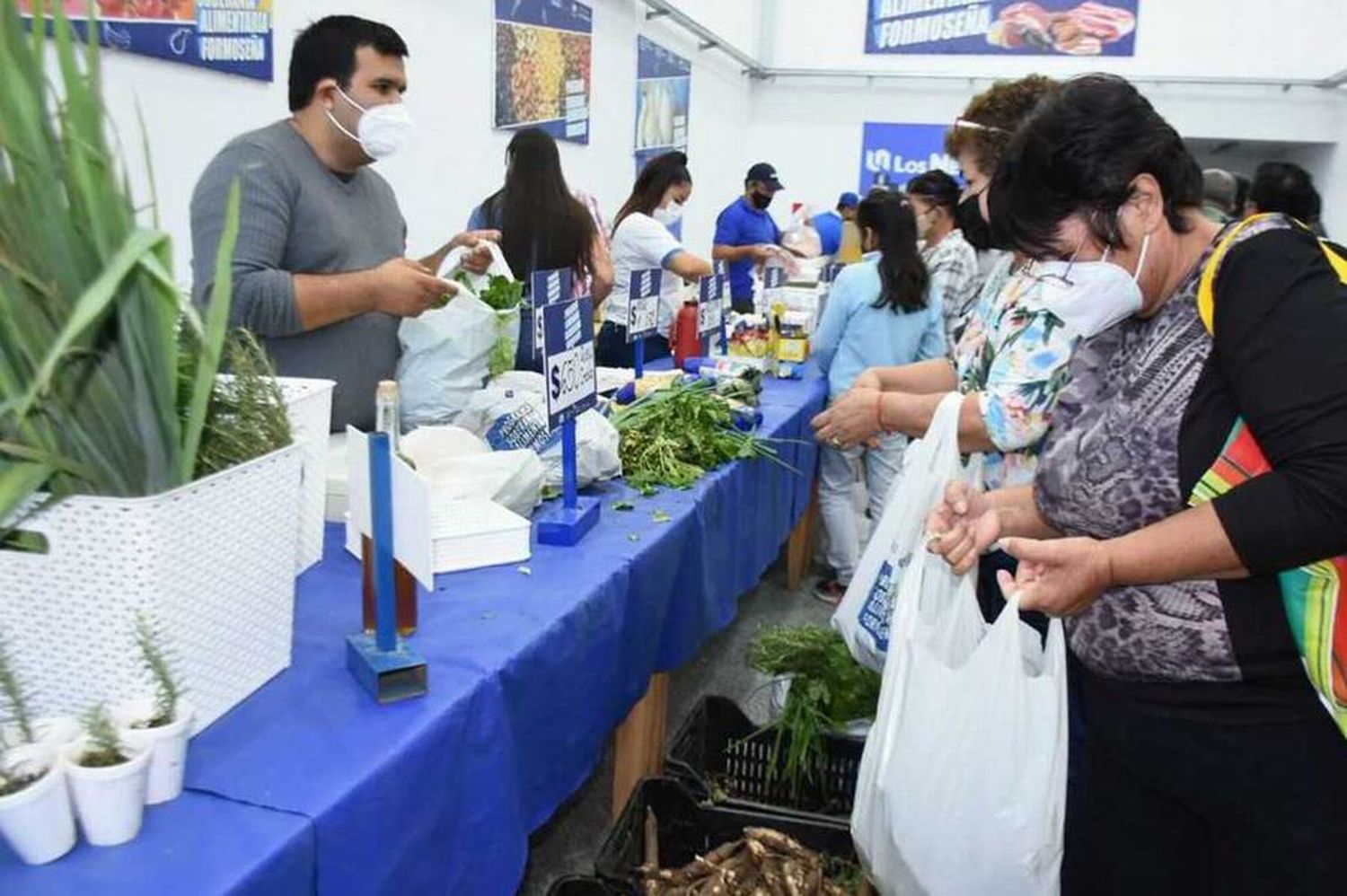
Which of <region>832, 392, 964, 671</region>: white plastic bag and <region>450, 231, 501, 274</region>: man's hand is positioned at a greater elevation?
<region>450, 231, 501, 274</region>: man's hand

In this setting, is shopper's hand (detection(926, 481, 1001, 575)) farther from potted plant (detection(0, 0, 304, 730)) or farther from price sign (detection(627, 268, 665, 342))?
price sign (detection(627, 268, 665, 342))

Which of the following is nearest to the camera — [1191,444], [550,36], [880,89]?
[1191,444]

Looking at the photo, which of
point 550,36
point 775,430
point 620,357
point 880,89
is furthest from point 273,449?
point 880,89

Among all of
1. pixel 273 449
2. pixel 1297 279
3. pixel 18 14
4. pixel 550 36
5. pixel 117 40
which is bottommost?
pixel 273 449

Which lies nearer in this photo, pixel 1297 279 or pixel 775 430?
pixel 1297 279

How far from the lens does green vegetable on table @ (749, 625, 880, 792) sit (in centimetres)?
185

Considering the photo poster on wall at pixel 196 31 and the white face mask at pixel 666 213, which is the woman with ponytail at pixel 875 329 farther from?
the photo poster on wall at pixel 196 31

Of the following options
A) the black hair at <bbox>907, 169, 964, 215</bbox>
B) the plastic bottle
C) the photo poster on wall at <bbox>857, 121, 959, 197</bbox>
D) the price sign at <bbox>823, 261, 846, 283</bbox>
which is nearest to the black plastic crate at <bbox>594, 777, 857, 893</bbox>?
the plastic bottle

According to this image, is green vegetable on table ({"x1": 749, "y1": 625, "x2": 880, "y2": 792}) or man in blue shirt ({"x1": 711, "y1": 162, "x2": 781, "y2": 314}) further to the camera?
man in blue shirt ({"x1": 711, "y1": 162, "x2": 781, "y2": 314})

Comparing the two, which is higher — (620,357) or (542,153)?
(542,153)

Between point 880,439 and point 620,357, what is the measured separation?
35.6 inches

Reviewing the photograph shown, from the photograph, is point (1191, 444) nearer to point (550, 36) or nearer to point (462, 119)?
point (462, 119)

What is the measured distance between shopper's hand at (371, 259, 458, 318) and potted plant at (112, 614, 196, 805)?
3.04 ft

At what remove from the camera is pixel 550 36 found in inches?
194
